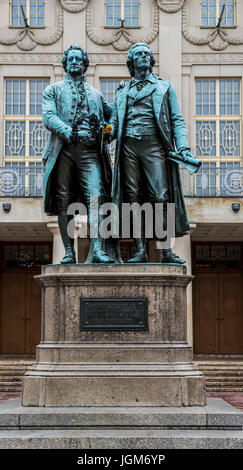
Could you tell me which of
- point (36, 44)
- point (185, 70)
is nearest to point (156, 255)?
point (185, 70)

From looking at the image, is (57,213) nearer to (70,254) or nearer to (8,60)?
(70,254)

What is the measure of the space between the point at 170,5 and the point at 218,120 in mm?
3675

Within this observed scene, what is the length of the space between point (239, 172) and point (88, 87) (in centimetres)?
1439

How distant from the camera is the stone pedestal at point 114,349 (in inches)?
283

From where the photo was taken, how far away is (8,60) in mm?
23453

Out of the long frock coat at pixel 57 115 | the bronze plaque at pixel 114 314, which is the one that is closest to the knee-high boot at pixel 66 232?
the long frock coat at pixel 57 115

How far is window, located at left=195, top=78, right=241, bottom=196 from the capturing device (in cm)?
2327

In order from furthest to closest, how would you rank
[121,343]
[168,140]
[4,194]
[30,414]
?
[4,194] → [168,140] → [121,343] → [30,414]

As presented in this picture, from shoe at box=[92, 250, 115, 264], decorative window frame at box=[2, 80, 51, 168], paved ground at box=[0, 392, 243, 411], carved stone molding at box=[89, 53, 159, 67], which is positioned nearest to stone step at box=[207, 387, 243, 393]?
paved ground at box=[0, 392, 243, 411]

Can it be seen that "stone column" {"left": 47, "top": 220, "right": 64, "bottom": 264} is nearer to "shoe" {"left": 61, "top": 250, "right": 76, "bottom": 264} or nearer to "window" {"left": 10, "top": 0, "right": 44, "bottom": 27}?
"window" {"left": 10, "top": 0, "right": 44, "bottom": 27}

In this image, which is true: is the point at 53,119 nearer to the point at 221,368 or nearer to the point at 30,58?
the point at 221,368

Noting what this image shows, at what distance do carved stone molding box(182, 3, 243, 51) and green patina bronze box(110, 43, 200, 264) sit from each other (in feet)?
51.5

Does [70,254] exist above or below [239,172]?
below

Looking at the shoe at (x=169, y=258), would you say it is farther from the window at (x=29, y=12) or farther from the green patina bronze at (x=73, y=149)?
the window at (x=29, y=12)
